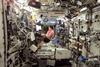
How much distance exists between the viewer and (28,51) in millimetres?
6035

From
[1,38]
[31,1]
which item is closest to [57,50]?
[31,1]

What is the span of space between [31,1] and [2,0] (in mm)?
1481

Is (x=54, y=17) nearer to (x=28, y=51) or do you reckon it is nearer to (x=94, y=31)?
(x=28, y=51)

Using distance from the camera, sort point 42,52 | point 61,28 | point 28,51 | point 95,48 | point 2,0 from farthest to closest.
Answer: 1. point 61,28
2. point 42,52
3. point 28,51
4. point 95,48
5. point 2,0

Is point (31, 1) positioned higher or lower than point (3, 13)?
higher

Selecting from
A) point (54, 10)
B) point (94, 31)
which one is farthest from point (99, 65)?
point (54, 10)

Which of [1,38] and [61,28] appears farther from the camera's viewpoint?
[61,28]

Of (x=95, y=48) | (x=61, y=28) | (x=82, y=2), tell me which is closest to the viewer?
(x=95, y=48)

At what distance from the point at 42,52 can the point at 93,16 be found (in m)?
3.41

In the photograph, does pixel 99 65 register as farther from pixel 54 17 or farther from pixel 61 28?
pixel 54 17

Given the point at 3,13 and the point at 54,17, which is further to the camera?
the point at 54,17

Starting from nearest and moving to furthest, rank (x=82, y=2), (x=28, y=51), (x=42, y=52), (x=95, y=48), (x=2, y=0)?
(x=2, y=0), (x=95, y=48), (x=82, y=2), (x=28, y=51), (x=42, y=52)

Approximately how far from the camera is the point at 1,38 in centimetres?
344

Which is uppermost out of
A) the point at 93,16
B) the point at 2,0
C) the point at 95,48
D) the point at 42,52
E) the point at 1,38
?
the point at 2,0
